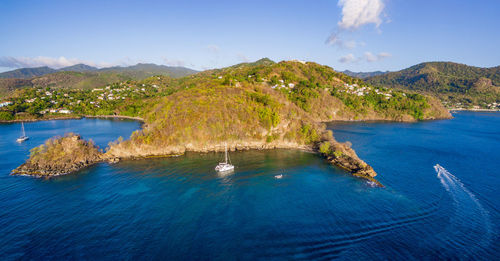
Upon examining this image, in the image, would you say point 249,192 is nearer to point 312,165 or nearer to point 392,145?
point 312,165

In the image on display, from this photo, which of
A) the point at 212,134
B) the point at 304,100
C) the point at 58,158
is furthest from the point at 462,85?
the point at 58,158

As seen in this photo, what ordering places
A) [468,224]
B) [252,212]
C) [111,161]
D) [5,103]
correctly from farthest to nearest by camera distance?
[5,103] < [111,161] < [252,212] < [468,224]

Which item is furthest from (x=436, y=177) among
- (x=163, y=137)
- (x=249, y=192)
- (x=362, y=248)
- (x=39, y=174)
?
(x=39, y=174)

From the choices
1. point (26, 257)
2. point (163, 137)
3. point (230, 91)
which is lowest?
point (26, 257)

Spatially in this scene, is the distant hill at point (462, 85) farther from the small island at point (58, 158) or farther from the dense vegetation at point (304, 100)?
the small island at point (58, 158)

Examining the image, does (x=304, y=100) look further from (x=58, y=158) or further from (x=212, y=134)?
(x=58, y=158)

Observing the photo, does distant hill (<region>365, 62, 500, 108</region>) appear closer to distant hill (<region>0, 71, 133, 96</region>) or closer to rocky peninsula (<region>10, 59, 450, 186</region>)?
rocky peninsula (<region>10, 59, 450, 186</region>)

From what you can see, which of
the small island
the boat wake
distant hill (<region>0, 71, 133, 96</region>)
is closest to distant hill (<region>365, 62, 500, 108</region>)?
the boat wake
